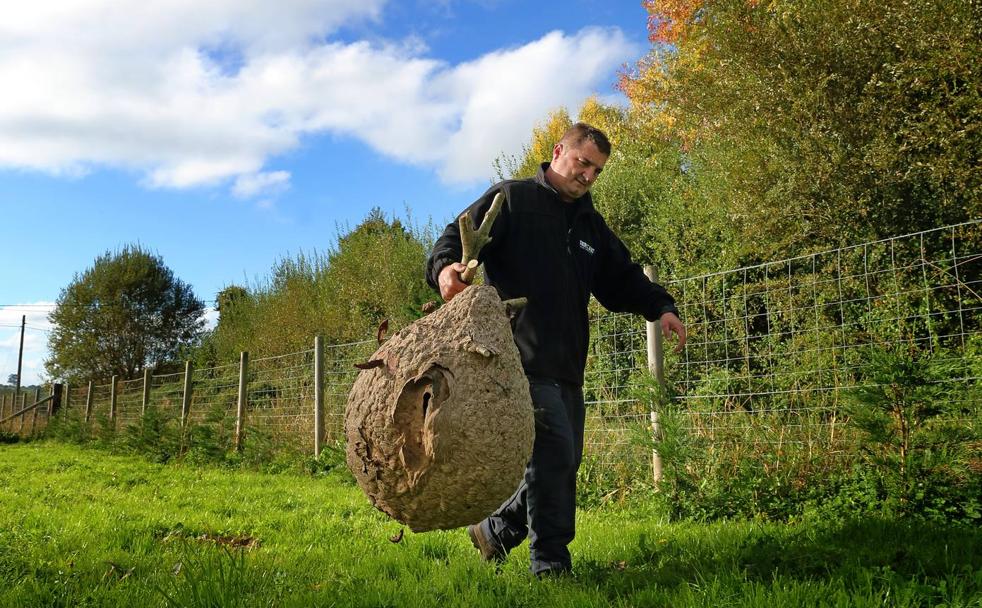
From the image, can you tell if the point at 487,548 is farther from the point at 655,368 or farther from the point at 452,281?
the point at 655,368

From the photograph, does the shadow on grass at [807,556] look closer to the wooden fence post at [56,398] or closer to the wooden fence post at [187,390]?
the wooden fence post at [187,390]

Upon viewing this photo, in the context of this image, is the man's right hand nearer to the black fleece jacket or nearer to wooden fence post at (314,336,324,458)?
the black fleece jacket

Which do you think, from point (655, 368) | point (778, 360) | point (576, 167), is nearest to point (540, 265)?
point (576, 167)

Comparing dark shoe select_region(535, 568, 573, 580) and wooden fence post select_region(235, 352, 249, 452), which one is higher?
wooden fence post select_region(235, 352, 249, 452)

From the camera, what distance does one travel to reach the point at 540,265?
385 cm

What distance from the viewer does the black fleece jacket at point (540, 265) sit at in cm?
376

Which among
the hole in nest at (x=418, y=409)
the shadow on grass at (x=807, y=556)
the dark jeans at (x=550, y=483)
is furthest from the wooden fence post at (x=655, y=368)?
the hole in nest at (x=418, y=409)

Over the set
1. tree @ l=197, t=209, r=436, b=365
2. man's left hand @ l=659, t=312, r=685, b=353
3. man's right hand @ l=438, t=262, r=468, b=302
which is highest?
tree @ l=197, t=209, r=436, b=365

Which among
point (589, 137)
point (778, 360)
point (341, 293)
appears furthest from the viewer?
point (341, 293)

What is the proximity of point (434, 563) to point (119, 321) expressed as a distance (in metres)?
34.5

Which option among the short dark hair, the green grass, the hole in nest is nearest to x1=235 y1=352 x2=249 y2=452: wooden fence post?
the green grass

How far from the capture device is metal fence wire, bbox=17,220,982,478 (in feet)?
19.0

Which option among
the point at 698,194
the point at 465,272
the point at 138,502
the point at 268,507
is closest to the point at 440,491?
the point at 465,272

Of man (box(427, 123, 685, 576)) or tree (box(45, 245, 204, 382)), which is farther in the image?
tree (box(45, 245, 204, 382))
